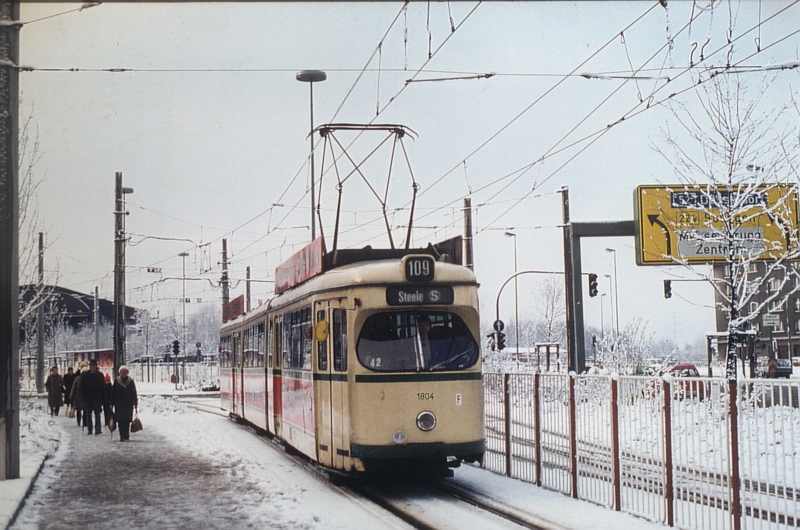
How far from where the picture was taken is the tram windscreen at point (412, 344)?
12.2 m

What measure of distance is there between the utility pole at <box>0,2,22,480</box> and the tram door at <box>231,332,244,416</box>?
1037 cm

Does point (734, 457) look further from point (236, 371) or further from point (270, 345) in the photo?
point (236, 371)

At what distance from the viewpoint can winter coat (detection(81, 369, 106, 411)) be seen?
20511 millimetres

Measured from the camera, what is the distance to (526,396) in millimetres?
12992

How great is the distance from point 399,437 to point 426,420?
0.41 meters

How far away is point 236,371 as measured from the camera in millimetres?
23891

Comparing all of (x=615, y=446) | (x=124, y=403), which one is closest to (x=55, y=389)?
(x=124, y=403)

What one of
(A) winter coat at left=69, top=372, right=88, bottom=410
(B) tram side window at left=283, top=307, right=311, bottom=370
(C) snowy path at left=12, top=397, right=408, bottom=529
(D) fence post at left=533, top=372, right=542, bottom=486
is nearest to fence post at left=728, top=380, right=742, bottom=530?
(C) snowy path at left=12, top=397, right=408, bottom=529

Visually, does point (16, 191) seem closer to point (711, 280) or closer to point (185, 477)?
point (185, 477)

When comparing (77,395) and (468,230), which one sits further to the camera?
(468,230)

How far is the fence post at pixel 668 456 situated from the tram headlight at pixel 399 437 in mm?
3535

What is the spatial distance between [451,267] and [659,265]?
16146 mm

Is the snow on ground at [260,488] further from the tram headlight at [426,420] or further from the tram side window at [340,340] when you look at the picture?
the tram side window at [340,340]

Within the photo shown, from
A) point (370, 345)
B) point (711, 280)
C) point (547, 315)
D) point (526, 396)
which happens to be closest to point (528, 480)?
point (526, 396)
